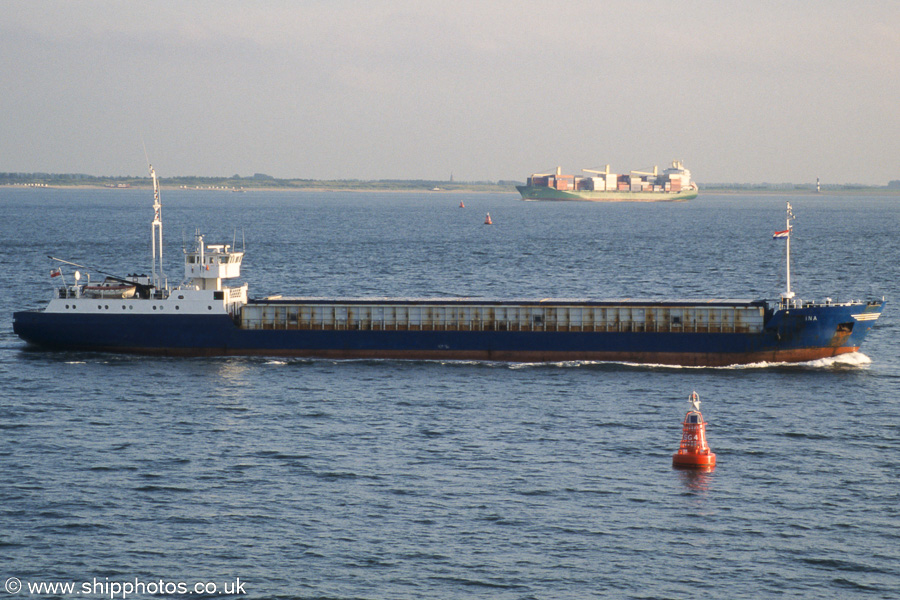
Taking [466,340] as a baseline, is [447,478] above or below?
below

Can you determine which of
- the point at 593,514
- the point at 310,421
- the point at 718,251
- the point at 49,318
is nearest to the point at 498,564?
the point at 593,514

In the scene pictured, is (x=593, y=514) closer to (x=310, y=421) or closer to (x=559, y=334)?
(x=310, y=421)

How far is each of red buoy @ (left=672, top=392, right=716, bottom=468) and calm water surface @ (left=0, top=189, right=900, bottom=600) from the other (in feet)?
2.61

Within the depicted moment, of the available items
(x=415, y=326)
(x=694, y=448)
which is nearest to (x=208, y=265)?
(x=415, y=326)

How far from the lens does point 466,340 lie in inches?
2603

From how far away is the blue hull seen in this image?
6356cm
